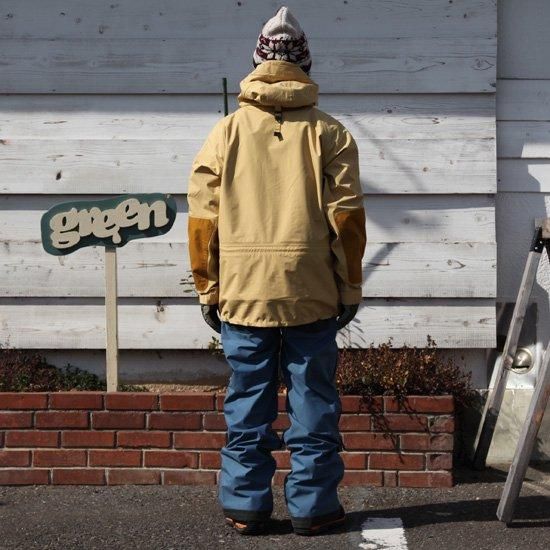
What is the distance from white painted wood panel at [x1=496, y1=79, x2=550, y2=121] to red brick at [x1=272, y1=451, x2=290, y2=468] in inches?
81.8

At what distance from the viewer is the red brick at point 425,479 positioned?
5535 mm

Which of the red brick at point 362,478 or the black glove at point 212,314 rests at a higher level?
the black glove at point 212,314

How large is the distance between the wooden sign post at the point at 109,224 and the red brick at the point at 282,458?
→ 3.26 feet

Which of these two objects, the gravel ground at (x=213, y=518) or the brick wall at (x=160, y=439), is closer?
the gravel ground at (x=213, y=518)

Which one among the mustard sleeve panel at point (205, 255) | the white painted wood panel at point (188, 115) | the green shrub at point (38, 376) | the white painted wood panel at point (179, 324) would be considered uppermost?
the white painted wood panel at point (188, 115)

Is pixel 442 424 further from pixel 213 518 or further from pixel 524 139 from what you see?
pixel 524 139

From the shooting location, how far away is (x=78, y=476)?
5566mm

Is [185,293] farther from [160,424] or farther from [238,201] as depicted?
[238,201]

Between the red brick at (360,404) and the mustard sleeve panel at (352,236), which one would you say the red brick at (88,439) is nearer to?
the red brick at (360,404)

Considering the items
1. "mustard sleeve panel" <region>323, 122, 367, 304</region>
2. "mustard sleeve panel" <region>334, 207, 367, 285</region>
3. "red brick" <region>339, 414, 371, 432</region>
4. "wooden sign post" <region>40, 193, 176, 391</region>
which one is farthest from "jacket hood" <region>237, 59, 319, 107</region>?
"red brick" <region>339, 414, 371, 432</region>

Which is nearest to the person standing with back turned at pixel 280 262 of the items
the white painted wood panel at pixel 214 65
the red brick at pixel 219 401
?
the red brick at pixel 219 401

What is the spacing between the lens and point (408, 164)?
238 inches

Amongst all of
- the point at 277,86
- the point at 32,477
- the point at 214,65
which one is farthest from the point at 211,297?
the point at 214,65

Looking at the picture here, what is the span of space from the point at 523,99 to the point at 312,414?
7.63ft
